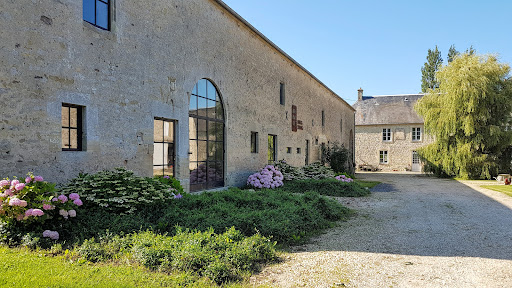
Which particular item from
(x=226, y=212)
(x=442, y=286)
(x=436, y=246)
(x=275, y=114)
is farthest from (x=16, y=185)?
(x=275, y=114)

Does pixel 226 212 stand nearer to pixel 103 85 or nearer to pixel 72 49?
pixel 103 85

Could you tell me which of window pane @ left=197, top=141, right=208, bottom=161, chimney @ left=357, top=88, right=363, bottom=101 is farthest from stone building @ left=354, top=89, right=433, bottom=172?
window pane @ left=197, top=141, right=208, bottom=161

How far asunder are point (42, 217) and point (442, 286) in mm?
4731

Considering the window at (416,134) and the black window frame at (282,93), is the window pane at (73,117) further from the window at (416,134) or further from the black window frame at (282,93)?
the window at (416,134)

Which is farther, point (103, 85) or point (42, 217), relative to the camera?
point (103, 85)

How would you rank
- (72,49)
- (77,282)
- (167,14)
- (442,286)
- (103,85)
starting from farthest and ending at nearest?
(167,14) < (103,85) < (72,49) < (442,286) < (77,282)

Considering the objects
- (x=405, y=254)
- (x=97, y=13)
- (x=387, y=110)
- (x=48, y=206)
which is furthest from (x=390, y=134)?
(x=48, y=206)

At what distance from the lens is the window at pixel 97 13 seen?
610 centimetres

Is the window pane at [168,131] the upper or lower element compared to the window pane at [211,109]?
lower

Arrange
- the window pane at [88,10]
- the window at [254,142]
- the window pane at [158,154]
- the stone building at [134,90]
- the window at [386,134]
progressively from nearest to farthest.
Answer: the stone building at [134,90], the window pane at [88,10], the window pane at [158,154], the window at [254,142], the window at [386,134]

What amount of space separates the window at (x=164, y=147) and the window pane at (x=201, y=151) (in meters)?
1.06

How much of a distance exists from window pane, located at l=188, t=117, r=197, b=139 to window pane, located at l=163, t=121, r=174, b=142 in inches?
26.2

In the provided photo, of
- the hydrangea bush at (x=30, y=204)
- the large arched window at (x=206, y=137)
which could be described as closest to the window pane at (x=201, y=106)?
the large arched window at (x=206, y=137)

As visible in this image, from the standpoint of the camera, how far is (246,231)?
4.96m
